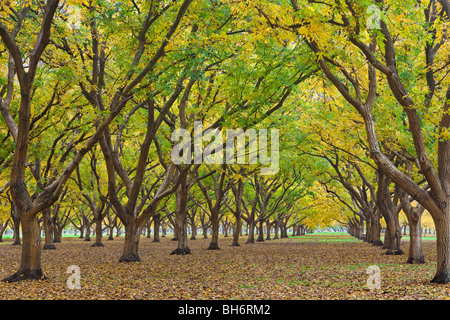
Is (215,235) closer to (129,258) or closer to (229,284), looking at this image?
(129,258)

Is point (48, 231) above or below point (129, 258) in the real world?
below

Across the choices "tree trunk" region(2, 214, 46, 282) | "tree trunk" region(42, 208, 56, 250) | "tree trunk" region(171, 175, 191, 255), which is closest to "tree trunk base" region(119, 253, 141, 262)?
"tree trunk" region(171, 175, 191, 255)

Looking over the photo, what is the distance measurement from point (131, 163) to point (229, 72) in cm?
1423

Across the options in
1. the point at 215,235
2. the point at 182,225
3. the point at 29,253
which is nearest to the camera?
the point at 29,253

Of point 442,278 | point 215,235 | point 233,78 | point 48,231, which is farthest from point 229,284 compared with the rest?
point 48,231

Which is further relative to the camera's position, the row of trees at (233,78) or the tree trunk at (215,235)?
the tree trunk at (215,235)

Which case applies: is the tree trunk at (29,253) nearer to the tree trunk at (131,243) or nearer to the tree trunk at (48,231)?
the tree trunk at (131,243)

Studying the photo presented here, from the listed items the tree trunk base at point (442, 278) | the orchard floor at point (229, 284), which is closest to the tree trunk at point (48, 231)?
the orchard floor at point (229, 284)

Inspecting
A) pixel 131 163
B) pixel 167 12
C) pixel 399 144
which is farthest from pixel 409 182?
pixel 131 163

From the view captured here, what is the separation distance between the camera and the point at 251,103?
47.6 feet

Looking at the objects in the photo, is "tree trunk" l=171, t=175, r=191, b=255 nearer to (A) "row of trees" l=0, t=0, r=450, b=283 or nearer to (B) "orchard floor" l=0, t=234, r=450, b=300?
(A) "row of trees" l=0, t=0, r=450, b=283

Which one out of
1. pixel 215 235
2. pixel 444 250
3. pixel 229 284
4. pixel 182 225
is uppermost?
pixel 444 250

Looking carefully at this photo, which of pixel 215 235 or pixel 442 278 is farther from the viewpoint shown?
pixel 215 235
